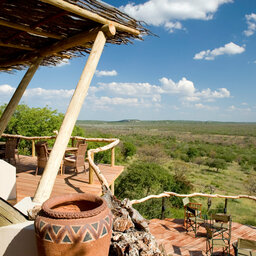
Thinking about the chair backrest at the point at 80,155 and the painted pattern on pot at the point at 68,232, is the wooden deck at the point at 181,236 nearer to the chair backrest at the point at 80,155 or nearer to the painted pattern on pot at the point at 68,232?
the chair backrest at the point at 80,155

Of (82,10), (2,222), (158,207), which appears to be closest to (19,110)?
(158,207)

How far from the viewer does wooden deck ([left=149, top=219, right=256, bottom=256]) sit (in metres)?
5.33

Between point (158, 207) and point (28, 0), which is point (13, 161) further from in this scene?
point (158, 207)

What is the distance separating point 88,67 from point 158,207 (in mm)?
12342

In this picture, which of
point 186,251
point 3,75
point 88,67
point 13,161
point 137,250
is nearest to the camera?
point 137,250

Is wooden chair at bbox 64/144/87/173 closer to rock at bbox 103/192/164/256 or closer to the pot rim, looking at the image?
rock at bbox 103/192/164/256

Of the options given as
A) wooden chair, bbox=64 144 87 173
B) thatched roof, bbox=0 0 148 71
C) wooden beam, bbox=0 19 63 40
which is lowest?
wooden chair, bbox=64 144 87 173

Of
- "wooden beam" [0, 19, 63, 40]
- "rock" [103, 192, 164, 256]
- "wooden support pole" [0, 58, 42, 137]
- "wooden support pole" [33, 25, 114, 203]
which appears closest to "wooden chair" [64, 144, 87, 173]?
"wooden support pole" [0, 58, 42, 137]

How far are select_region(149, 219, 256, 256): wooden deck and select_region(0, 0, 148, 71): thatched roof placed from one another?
195 inches

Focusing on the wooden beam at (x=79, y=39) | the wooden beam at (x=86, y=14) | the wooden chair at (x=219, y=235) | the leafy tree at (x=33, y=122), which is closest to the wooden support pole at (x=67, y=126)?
the wooden beam at (x=79, y=39)

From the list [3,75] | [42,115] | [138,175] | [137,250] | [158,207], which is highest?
[3,75]

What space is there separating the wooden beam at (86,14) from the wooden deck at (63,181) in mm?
3252

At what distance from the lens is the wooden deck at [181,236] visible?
533 cm

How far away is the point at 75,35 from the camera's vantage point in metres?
4.43
